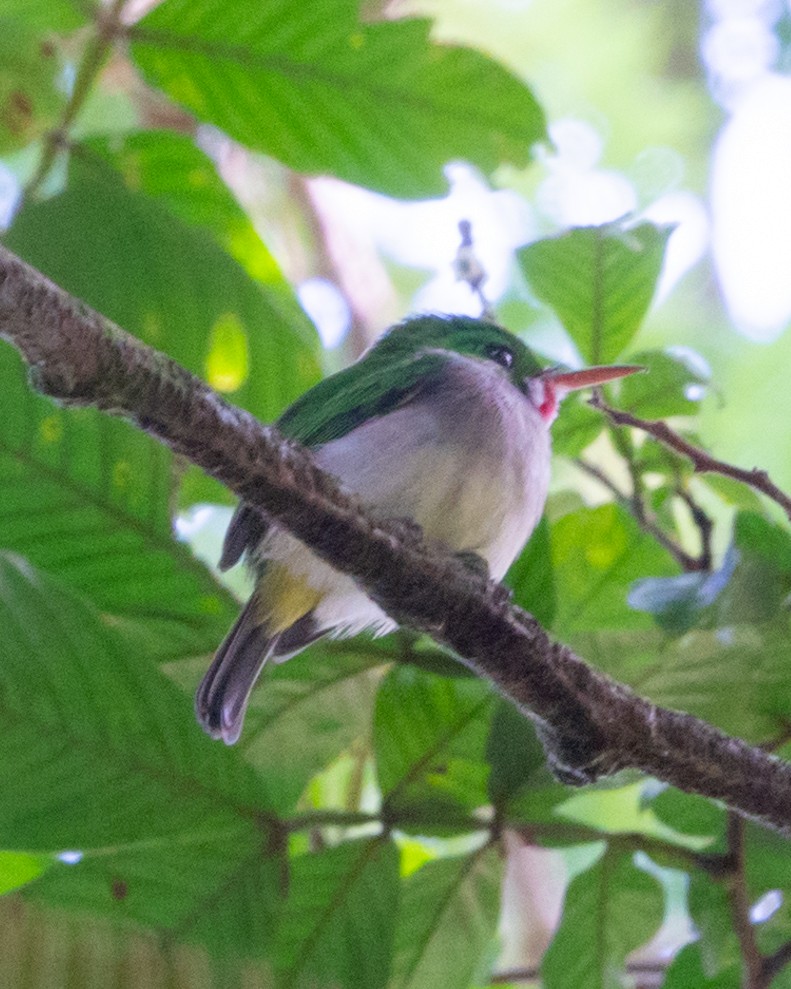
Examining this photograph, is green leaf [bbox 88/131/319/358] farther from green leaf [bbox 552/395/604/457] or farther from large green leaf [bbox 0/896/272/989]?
large green leaf [bbox 0/896/272/989]

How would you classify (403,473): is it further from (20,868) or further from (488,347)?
(20,868)

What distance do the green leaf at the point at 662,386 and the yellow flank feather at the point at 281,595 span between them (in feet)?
2.47

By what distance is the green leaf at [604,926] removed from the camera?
85.1 inches

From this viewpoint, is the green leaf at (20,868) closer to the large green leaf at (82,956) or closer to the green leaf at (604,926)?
the large green leaf at (82,956)

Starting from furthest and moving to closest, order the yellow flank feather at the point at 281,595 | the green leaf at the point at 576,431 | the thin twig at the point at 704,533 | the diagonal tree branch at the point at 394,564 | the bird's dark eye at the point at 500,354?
the bird's dark eye at the point at 500,354, the green leaf at the point at 576,431, the yellow flank feather at the point at 281,595, the thin twig at the point at 704,533, the diagonal tree branch at the point at 394,564

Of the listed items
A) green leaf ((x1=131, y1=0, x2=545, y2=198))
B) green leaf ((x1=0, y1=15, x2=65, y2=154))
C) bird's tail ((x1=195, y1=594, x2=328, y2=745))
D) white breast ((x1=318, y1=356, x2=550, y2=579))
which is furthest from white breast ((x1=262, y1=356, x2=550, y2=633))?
green leaf ((x1=0, y1=15, x2=65, y2=154))

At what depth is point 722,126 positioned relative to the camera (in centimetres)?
697

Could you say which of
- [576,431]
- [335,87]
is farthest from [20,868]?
[335,87]

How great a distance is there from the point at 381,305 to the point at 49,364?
3.80 meters

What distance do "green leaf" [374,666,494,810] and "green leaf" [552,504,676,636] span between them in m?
0.38

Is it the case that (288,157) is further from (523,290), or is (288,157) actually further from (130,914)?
(523,290)

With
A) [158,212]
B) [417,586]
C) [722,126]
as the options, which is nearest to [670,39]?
[722,126]

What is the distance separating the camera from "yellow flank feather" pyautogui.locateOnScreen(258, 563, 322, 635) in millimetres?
2490

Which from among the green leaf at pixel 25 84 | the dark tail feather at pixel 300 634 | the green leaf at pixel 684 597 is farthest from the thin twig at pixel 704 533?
the green leaf at pixel 25 84
